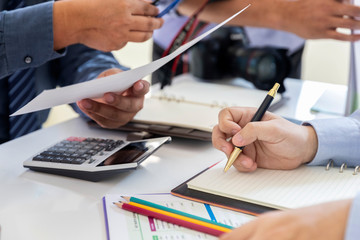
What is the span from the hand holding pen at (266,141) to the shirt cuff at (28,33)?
349mm

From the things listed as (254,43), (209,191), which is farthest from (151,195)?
(254,43)

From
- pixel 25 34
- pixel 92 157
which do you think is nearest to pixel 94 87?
pixel 92 157

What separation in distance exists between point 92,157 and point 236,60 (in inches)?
26.7

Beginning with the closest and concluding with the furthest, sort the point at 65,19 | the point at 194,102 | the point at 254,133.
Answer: the point at 254,133
the point at 65,19
the point at 194,102

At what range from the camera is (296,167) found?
2.28ft

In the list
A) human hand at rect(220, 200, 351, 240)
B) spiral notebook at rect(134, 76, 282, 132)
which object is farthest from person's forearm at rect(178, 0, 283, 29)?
human hand at rect(220, 200, 351, 240)

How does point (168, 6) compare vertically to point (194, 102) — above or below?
above

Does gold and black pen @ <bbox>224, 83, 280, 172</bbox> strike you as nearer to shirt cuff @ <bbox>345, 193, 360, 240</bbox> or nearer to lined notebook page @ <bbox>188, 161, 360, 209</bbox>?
lined notebook page @ <bbox>188, 161, 360, 209</bbox>

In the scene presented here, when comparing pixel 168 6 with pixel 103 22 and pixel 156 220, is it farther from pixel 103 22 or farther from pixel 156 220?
pixel 156 220

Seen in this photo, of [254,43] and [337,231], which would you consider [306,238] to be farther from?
[254,43]

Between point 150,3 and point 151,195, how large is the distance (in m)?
0.40

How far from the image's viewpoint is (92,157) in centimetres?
71

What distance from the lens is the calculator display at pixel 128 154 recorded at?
0.69m

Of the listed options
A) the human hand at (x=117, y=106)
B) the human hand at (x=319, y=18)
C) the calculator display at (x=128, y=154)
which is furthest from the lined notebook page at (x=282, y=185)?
the human hand at (x=319, y=18)
